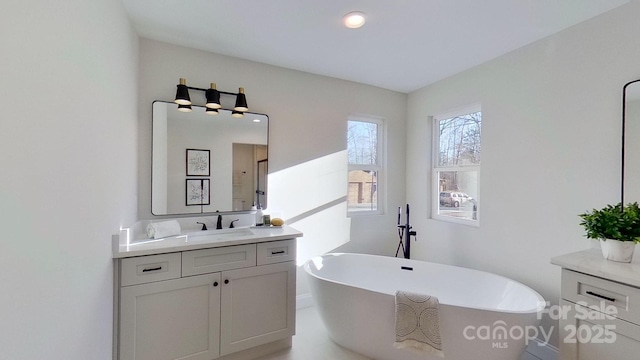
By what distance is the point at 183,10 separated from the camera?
1765mm

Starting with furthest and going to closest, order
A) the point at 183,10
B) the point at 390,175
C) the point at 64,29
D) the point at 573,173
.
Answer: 1. the point at 390,175
2. the point at 573,173
3. the point at 183,10
4. the point at 64,29

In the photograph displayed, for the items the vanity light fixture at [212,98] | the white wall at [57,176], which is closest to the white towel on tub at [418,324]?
the white wall at [57,176]

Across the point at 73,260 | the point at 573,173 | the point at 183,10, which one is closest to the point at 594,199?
the point at 573,173

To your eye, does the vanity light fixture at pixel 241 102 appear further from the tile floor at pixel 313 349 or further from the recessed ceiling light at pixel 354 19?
the tile floor at pixel 313 349

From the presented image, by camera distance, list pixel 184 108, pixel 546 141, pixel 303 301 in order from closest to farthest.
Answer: pixel 546 141 → pixel 184 108 → pixel 303 301

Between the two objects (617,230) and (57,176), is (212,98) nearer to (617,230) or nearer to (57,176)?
(57,176)

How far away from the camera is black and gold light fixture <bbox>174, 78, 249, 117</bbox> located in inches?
84.1

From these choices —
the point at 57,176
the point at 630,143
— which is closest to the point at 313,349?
the point at 57,176

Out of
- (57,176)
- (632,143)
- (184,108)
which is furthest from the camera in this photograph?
(184,108)

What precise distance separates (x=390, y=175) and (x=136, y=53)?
2.81 m

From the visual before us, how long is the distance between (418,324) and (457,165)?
1.81 m

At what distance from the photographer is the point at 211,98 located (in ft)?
7.41

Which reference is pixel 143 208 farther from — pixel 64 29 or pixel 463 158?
pixel 463 158

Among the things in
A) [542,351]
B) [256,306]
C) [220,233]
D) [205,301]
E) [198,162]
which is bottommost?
[542,351]
